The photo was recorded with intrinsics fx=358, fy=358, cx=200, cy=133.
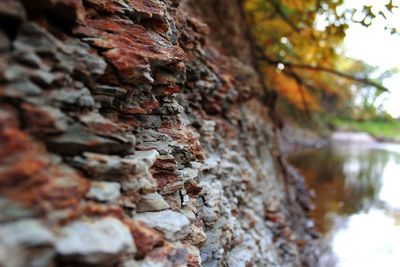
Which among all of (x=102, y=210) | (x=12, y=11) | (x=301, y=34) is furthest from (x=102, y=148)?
(x=301, y=34)

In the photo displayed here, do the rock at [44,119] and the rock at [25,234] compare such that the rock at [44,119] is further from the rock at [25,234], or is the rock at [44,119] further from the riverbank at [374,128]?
the riverbank at [374,128]

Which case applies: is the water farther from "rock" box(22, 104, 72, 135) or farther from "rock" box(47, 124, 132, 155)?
"rock" box(22, 104, 72, 135)

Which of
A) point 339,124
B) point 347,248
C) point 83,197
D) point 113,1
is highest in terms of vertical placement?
point 339,124

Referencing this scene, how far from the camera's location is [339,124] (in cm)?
5906

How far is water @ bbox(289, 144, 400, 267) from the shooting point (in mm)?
11719

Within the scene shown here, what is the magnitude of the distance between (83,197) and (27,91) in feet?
3.16

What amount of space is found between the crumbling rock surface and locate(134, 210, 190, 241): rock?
1 cm

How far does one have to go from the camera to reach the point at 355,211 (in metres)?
Result: 16.0

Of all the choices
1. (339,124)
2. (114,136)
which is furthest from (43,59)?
(339,124)

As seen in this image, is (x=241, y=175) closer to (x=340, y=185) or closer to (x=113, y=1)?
(x=113, y=1)

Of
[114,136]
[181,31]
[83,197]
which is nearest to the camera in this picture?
[83,197]

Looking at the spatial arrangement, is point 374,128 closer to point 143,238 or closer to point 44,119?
point 143,238

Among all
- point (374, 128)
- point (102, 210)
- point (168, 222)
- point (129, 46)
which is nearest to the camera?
point (102, 210)

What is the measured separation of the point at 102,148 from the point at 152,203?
958 mm
